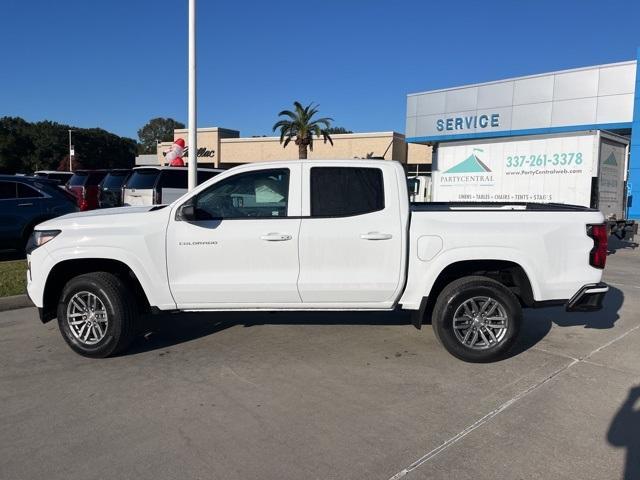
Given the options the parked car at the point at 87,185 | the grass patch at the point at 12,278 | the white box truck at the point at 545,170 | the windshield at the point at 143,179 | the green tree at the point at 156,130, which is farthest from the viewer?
the green tree at the point at 156,130

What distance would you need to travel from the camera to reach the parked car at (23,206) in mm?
10234

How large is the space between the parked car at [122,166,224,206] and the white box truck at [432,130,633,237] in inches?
309

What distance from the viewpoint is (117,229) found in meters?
4.96

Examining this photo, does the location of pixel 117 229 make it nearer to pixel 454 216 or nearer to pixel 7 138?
pixel 454 216

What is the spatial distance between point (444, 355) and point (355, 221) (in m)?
1.65

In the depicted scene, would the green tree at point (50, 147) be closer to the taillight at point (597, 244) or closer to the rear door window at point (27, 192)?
the rear door window at point (27, 192)

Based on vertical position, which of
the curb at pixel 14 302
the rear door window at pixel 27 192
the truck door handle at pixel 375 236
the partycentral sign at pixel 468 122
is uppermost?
the partycentral sign at pixel 468 122

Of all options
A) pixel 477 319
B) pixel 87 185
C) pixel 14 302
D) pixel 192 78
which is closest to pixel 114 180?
pixel 87 185

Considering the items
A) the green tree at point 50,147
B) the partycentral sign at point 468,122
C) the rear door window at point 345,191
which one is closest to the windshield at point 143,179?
the rear door window at point 345,191

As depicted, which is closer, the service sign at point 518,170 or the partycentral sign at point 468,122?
the service sign at point 518,170

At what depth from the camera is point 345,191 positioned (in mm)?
5070

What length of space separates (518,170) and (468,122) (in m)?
11.0

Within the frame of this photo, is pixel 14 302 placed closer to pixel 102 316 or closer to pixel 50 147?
pixel 102 316

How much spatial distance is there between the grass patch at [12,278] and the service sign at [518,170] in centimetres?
1023
